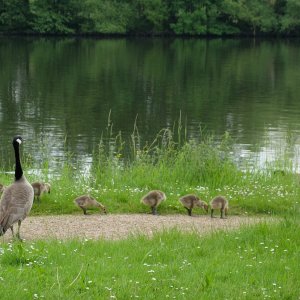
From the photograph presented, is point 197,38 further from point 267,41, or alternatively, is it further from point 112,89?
point 112,89

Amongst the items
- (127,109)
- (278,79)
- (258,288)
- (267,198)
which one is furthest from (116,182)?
(278,79)

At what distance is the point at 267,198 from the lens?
14.8m

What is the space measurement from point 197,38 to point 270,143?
264 ft

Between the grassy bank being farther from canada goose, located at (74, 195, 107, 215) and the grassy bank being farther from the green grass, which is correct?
the green grass

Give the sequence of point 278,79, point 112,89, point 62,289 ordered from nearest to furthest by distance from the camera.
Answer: point 62,289 < point 112,89 < point 278,79

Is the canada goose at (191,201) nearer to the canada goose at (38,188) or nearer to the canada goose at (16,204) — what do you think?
the canada goose at (38,188)

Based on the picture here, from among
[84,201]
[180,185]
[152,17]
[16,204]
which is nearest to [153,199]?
[84,201]

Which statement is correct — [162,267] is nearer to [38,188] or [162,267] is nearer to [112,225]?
[112,225]

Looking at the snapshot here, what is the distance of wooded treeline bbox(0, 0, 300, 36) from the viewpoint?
101 meters

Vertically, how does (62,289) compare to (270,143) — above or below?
above

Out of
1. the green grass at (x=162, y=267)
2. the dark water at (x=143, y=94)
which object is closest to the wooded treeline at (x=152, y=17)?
the dark water at (x=143, y=94)

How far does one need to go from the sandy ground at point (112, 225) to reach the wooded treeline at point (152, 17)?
88.5 m

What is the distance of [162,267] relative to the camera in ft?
28.9

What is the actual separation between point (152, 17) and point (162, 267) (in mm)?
98395
